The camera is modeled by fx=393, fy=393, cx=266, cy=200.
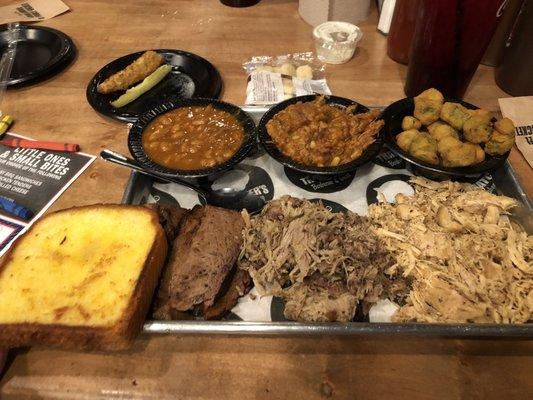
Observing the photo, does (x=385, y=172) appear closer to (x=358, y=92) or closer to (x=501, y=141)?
(x=501, y=141)

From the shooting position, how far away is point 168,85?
2.53 metres

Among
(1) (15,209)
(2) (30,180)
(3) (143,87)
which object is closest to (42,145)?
(2) (30,180)

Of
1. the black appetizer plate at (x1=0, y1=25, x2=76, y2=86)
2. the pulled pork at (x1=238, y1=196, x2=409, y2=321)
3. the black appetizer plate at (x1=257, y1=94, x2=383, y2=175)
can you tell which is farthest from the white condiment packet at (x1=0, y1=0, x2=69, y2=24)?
the pulled pork at (x1=238, y1=196, x2=409, y2=321)

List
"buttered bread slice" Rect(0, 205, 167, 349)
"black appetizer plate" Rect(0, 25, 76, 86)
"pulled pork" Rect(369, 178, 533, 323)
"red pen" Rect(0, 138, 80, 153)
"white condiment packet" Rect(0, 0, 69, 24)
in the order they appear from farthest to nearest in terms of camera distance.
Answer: "white condiment packet" Rect(0, 0, 69, 24), "black appetizer plate" Rect(0, 25, 76, 86), "red pen" Rect(0, 138, 80, 153), "pulled pork" Rect(369, 178, 533, 323), "buttered bread slice" Rect(0, 205, 167, 349)

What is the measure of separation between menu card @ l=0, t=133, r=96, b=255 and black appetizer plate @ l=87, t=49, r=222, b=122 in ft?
1.18

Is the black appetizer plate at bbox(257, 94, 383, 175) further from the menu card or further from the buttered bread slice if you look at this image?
the menu card

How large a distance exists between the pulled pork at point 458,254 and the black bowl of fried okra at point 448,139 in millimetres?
99

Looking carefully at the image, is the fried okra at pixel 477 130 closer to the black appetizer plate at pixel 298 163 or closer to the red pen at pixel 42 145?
the black appetizer plate at pixel 298 163

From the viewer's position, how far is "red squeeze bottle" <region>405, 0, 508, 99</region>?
74.4 inches

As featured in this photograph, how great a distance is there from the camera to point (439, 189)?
5.82 feet

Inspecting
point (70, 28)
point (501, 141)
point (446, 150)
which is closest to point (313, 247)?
point (446, 150)

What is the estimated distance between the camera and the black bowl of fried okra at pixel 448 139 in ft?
5.75

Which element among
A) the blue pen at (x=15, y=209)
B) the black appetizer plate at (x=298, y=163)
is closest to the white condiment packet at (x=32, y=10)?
the blue pen at (x=15, y=209)

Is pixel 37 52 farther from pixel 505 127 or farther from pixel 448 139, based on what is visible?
pixel 505 127
